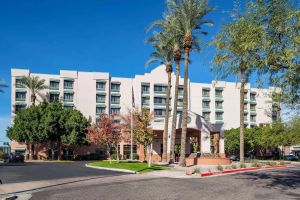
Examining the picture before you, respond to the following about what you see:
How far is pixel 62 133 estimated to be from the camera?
6275cm

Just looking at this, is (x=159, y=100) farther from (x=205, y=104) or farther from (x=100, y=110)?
(x=100, y=110)

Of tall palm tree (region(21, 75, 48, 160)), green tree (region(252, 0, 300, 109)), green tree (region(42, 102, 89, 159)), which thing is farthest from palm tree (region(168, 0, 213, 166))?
tall palm tree (region(21, 75, 48, 160))

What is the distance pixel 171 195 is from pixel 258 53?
6.59m

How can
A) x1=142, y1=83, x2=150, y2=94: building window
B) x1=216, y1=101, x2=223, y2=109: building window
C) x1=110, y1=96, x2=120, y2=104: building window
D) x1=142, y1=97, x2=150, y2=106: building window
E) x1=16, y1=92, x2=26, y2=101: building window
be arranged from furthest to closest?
x1=216, y1=101, x2=223, y2=109: building window
x1=142, y1=83, x2=150, y2=94: building window
x1=142, y1=97, x2=150, y2=106: building window
x1=110, y1=96, x2=120, y2=104: building window
x1=16, y1=92, x2=26, y2=101: building window

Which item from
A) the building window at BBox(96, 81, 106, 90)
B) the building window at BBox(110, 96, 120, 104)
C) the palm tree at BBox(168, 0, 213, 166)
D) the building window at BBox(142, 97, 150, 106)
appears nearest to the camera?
the palm tree at BBox(168, 0, 213, 166)

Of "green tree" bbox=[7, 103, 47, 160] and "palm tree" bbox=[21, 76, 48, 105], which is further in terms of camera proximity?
"palm tree" bbox=[21, 76, 48, 105]

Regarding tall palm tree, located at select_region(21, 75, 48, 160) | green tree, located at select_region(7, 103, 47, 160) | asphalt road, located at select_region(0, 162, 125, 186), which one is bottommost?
asphalt road, located at select_region(0, 162, 125, 186)

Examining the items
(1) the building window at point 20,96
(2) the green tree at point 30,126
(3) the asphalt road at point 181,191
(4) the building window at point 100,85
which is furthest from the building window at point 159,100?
(3) the asphalt road at point 181,191

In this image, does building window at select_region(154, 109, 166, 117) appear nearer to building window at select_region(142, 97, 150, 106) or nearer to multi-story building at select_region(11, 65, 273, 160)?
multi-story building at select_region(11, 65, 273, 160)

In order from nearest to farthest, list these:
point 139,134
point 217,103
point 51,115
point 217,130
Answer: point 139,134 < point 217,130 < point 51,115 < point 217,103

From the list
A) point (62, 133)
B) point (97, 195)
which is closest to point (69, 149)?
point (62, 133)

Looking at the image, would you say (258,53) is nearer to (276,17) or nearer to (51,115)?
(276,17)

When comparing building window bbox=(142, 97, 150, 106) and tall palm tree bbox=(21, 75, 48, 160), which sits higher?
tall palm tree bbox=(21, 75, 48, 160)

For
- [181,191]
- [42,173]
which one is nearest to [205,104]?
[42,173]
